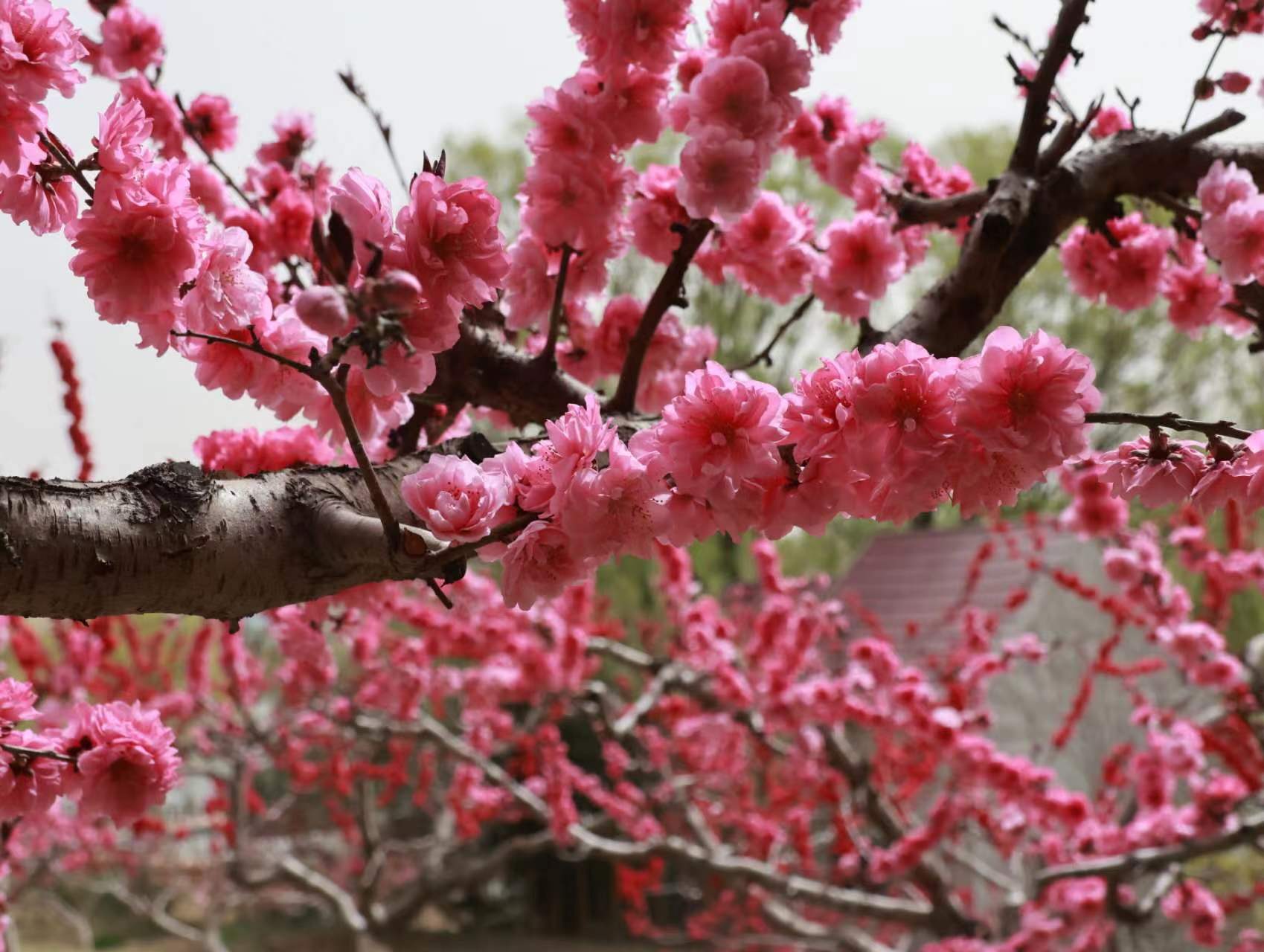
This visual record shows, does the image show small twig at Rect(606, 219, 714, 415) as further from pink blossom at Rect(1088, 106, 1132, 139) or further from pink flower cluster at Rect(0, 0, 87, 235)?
pink blossom at Rect(1088, 106, 1132, 139)

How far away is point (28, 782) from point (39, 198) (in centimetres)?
68

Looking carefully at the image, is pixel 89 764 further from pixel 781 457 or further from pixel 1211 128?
pixel 1211 128

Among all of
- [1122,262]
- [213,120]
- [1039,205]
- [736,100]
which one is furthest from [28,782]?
[1122,262]

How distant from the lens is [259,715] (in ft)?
23.1

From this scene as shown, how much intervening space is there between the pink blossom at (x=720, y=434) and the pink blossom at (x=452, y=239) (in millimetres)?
214

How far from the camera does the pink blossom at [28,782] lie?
1.17 metres

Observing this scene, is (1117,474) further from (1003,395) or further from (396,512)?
(396,512)

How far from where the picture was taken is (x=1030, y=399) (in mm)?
846

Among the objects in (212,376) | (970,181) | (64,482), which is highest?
(970,181)

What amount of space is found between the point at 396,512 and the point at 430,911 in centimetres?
858

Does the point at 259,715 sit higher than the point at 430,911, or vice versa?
the point at 259,715

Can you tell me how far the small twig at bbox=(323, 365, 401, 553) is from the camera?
0.72 m

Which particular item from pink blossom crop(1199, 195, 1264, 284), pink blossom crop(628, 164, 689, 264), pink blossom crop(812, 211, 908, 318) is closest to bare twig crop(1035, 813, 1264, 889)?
pink blossom crop(1199, 195, 1264, 284)

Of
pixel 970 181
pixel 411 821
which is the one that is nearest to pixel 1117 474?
pixel 970 181
